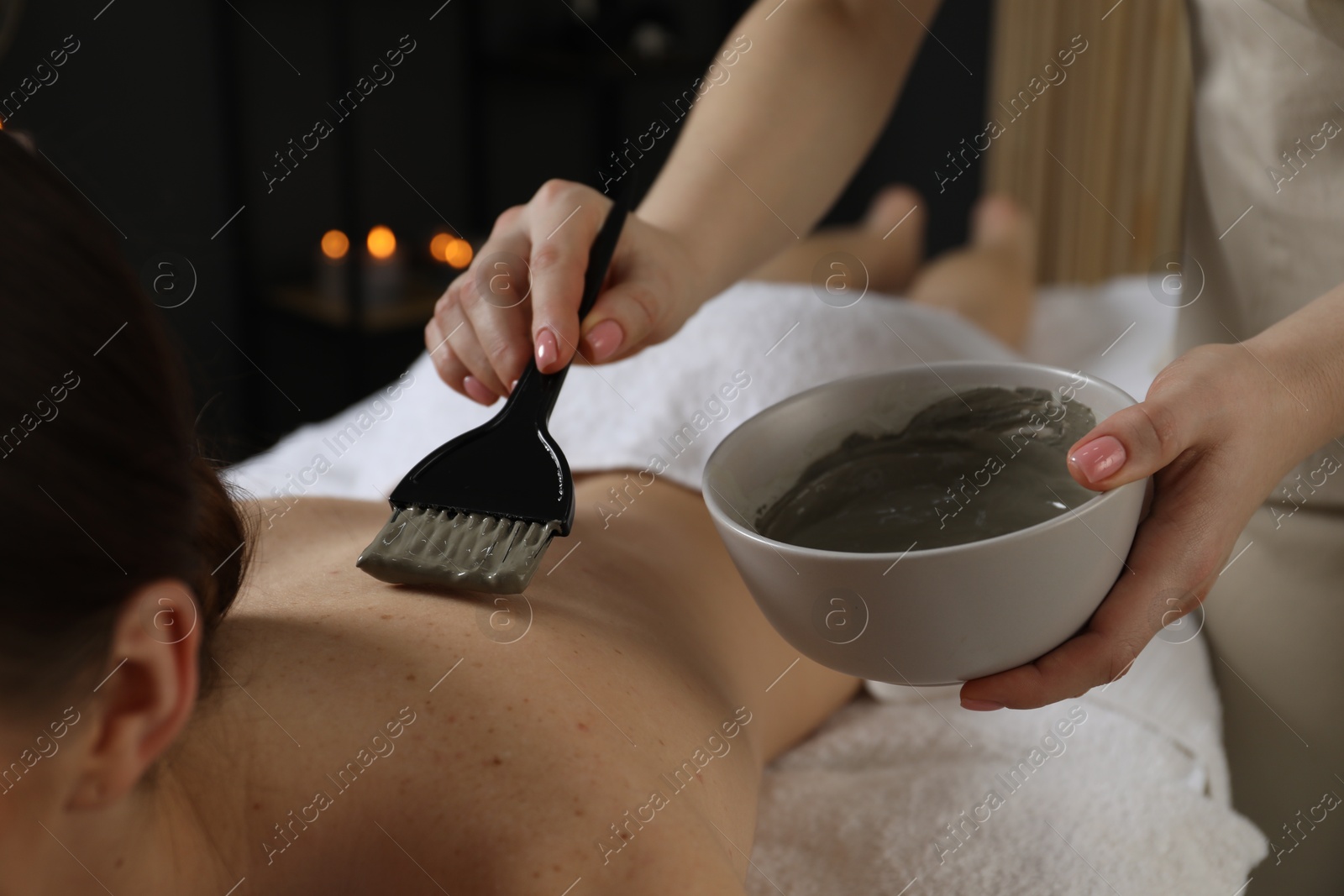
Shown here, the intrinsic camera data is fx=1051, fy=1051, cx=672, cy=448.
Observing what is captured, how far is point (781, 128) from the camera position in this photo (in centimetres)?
91

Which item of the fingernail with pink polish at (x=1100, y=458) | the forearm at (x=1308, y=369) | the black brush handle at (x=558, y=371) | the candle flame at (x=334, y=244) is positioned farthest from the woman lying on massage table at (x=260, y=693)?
the candle flame at (x=334, y=244)

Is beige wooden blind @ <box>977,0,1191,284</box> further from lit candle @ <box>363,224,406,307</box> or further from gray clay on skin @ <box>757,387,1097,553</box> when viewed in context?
gray clay on skin @ <box>757,387,1097,553</box>

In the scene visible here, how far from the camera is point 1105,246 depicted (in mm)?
2668

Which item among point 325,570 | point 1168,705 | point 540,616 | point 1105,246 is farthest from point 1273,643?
point 1105,246

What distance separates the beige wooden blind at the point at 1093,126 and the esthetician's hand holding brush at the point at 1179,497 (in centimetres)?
209

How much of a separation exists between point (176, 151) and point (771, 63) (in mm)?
1716

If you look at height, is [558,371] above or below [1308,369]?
above

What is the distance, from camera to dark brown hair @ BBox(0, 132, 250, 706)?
1.44 feet

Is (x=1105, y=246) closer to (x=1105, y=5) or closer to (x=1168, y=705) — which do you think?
(x=1105, y=5)

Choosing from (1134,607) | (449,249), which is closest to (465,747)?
(1134,607)

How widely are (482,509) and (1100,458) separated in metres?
0.33

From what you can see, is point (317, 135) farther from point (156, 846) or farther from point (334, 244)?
point (156, 846)

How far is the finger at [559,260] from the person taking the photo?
0.65m

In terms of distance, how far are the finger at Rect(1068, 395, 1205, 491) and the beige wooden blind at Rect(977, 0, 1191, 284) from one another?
2150mm
